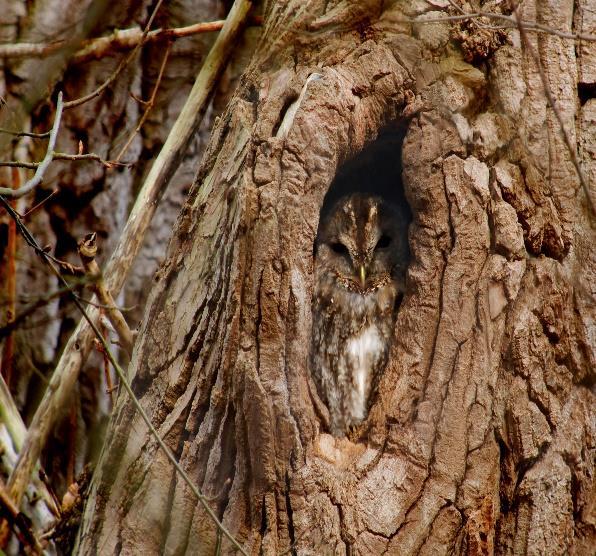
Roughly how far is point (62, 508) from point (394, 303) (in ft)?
4.87

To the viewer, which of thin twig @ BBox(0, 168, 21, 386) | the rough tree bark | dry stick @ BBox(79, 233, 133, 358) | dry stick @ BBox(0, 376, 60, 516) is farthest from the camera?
thin twig @ BBox(0, 168, 21, 386)

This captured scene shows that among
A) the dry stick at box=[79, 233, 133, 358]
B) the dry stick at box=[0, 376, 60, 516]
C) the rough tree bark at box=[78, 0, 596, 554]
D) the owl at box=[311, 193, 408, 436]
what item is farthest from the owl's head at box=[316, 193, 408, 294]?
the dry stick at box=[0, 376, 60, 516]

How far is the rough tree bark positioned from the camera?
1976mm

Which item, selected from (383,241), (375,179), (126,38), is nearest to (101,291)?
(383,241)

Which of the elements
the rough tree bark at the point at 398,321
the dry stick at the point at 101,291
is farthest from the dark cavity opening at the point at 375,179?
the dry stick at the point at 101,291

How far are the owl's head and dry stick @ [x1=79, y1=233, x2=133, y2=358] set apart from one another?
33.1 inches

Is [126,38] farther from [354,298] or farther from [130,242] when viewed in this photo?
[354,298]

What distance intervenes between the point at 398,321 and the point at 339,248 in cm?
84

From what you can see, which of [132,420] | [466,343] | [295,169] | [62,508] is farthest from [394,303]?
[62,508]

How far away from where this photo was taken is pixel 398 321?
2.25 m

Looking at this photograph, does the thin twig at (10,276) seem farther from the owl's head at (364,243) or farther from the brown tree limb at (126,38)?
the owl's head at (364,243)

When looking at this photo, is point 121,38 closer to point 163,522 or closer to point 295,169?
point 295,169

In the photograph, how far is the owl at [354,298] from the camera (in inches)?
103

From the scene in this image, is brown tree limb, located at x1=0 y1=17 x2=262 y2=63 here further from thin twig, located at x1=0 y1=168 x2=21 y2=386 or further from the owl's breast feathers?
the owl's breast feathers
